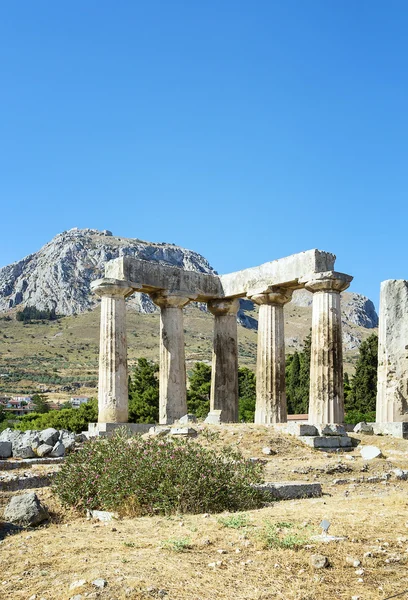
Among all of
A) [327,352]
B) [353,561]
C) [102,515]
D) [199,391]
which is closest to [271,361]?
[327,352]

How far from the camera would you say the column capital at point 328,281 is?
21703mm

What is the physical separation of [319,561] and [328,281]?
15.6 meters

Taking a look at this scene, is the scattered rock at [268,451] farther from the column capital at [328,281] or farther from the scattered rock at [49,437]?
the column capital at [328,281]

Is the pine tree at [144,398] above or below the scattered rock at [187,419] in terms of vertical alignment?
below

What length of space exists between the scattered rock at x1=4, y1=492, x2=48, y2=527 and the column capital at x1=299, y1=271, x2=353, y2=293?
45.0 ft

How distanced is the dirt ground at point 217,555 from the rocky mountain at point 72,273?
468 ft

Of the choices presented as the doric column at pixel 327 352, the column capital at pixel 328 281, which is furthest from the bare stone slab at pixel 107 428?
the column capital at pixel 328 281

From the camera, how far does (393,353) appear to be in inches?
791

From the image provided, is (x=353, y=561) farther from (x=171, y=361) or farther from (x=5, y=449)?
(x=171, y=361)

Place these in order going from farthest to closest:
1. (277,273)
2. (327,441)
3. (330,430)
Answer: (277,273) → (330,430) → (327,441)

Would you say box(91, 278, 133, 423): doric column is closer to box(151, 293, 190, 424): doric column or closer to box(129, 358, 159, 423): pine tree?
box(151, 293, 190, 424): doric column

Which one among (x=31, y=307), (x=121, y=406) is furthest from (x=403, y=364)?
(x=31, y=307)

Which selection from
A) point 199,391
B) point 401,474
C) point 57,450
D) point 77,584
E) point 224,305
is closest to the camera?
point 77,584

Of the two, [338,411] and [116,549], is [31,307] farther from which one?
[116,549]
